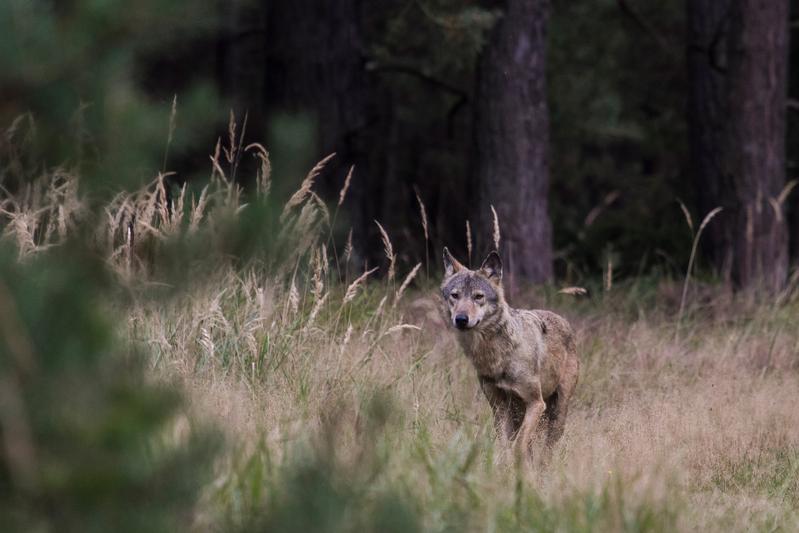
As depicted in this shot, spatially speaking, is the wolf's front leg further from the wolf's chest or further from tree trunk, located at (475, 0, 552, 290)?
tree trunk, located at (475, 0, 552, 290)

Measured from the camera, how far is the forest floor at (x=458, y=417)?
5398 mm

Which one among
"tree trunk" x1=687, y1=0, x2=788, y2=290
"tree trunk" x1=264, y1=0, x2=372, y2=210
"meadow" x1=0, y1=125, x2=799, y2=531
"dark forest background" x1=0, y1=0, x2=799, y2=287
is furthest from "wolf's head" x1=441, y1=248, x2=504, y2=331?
"tree trunk" x1=264, y1=0, x2=372, y2=210

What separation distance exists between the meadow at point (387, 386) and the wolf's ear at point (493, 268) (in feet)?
1.95

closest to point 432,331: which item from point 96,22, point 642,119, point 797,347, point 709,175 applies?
point 797,347

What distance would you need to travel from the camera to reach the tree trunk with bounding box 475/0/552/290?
13781mm

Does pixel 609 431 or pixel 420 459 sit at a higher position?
pixel 420 459

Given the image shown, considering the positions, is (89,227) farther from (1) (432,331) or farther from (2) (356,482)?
(1) (432,331)

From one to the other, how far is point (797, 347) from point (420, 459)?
638 centimetres

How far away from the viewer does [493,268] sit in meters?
8.76

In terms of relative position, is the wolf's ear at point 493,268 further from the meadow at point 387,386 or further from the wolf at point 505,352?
the meadow at point 387,386

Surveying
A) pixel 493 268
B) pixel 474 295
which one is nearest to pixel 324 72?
pixel 493 268

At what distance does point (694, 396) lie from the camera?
392 inches

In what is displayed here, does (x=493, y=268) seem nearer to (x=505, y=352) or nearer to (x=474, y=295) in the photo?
(x=474, y=295)

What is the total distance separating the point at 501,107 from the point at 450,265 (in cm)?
502
